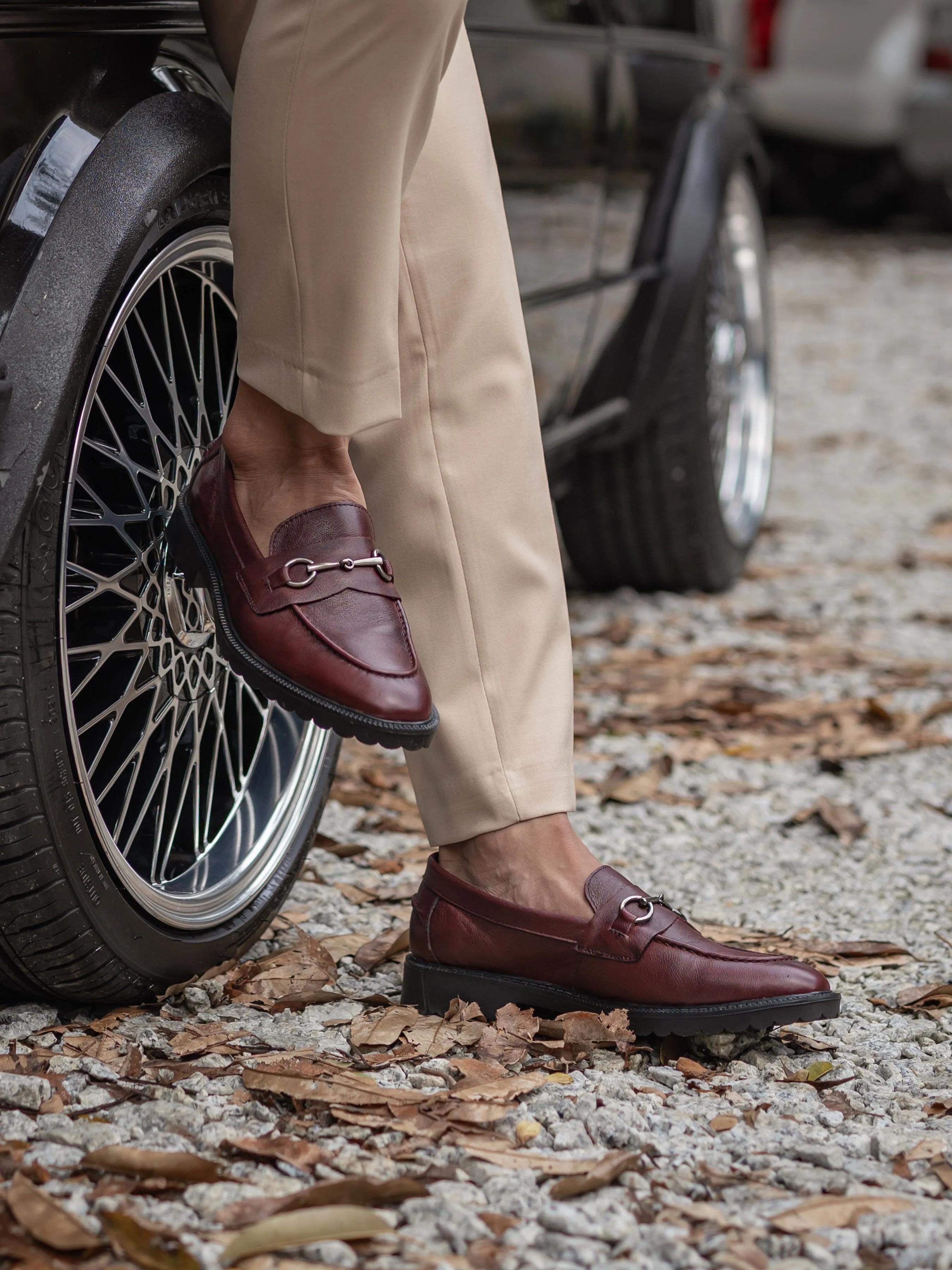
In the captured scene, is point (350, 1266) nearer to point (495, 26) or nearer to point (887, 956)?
point (887, 956)

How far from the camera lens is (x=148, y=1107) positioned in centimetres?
155

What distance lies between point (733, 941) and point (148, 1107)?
0.88 metres

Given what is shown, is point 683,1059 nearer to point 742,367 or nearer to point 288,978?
point 288,978

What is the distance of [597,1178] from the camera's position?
1.46m

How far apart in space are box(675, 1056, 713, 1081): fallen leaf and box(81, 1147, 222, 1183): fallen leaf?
0.54 m

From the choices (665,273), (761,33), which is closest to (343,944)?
(665,273)

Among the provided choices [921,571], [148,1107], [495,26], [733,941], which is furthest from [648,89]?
[148,1107]

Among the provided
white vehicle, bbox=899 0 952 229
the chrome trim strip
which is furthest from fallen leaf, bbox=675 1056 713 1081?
white vehicle, bbox=899 0 952 229

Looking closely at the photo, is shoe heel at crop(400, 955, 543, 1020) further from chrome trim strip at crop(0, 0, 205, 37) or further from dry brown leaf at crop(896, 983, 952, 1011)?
chrome trim strip at crop(0, 0, 205, 37)

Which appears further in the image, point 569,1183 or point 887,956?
point 887,956

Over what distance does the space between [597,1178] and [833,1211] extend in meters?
0.21

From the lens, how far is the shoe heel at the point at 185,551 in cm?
169

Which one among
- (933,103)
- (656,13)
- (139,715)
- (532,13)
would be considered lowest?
(139,715)

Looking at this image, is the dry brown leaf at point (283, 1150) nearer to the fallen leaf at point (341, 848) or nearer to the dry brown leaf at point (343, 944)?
the dry brown leaf at point (343, 944)
